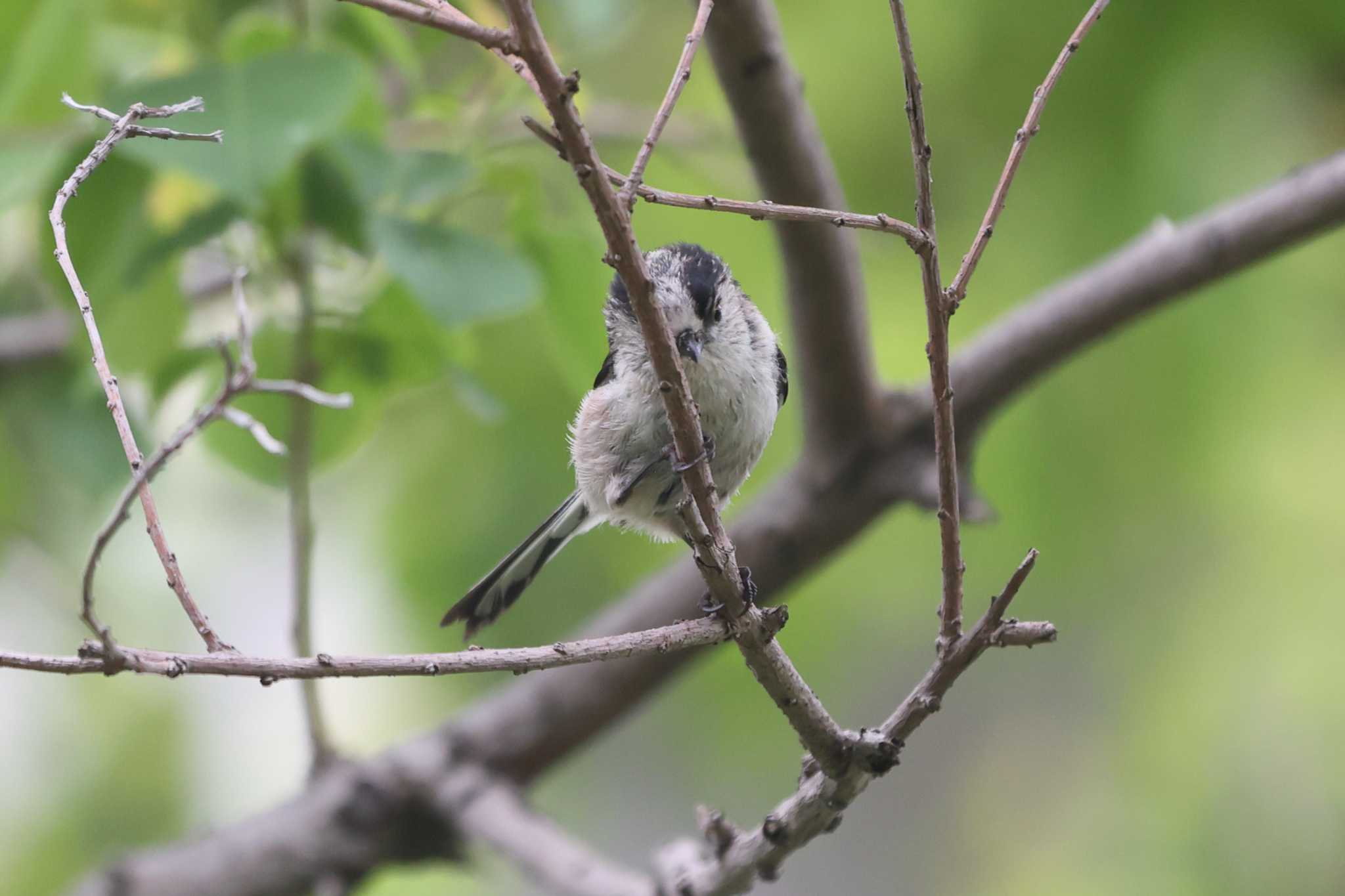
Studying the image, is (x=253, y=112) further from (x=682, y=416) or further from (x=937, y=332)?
(x=937, y=332)

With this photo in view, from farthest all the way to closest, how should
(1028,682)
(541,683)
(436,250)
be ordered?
(1028,682) → (541,683) → (436,250)

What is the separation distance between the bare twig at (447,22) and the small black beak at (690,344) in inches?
45.1

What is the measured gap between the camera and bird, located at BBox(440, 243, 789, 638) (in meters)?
2.54

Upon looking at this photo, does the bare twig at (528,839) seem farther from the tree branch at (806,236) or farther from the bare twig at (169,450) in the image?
the bare twig at (169,450)

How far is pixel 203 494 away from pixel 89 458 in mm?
1197

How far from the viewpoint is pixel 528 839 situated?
3.52 metres

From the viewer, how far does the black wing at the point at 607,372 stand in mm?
2834

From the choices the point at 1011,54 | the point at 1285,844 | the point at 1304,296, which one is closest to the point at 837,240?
the point at 1011,54

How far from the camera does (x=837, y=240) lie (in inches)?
123

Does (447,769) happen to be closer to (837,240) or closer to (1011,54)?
(837,240)

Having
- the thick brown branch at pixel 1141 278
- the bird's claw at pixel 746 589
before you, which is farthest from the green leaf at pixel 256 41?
the thick brown branch at pixel 1141 278

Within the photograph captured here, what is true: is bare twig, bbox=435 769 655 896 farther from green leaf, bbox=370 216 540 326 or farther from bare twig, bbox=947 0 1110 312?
bare twig, bbox=947 0 1110 312

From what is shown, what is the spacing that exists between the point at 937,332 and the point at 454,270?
5.13 feet

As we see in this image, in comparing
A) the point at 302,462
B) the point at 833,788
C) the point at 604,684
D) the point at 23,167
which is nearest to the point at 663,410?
the point at 833,788
